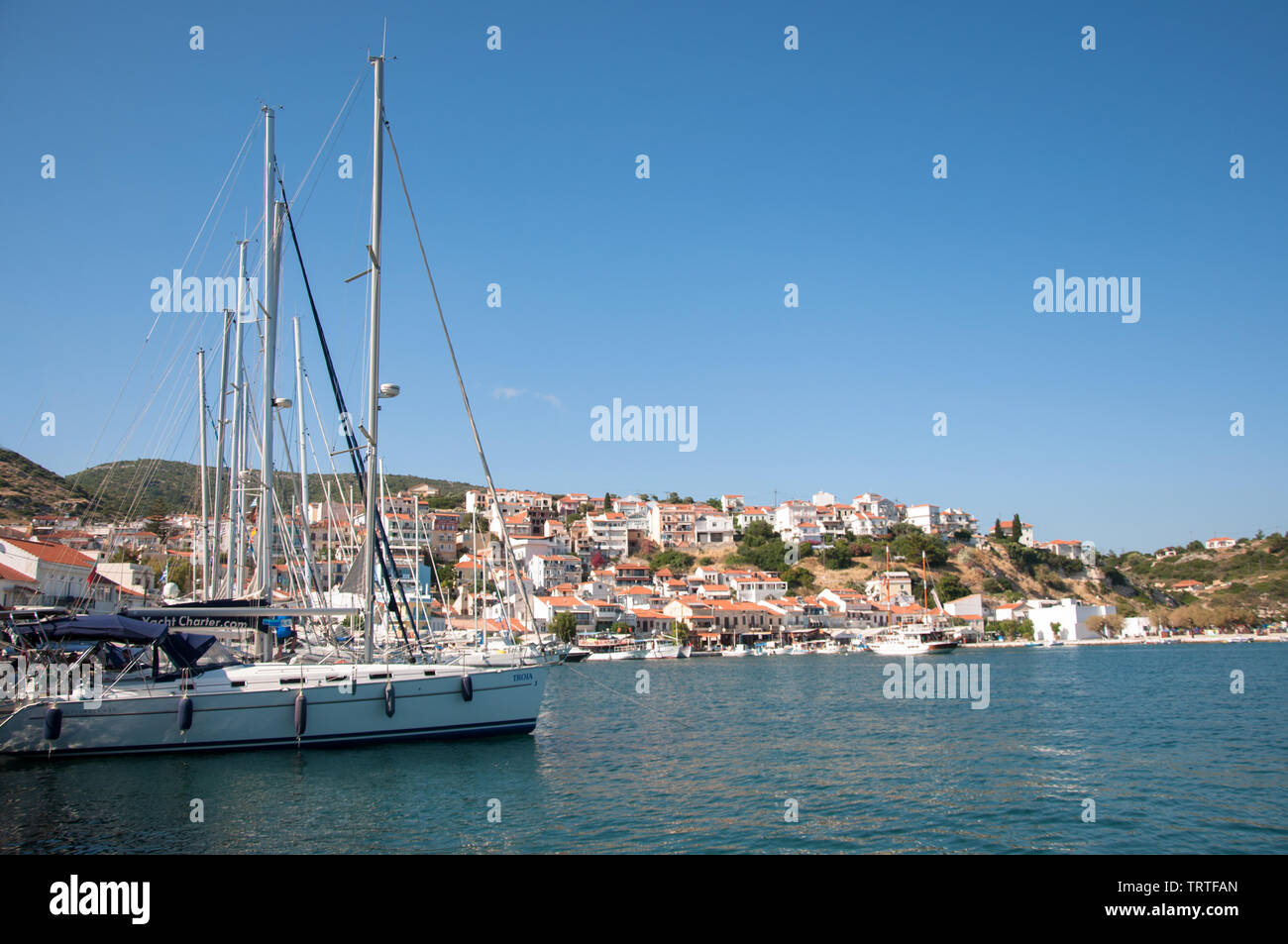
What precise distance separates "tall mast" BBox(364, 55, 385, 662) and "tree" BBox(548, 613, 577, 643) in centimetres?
5839

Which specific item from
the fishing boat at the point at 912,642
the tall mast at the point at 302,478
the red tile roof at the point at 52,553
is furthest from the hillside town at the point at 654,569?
the tall mast at the point at 302,478

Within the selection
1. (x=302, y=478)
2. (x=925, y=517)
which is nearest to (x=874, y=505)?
(x=925, y=517)

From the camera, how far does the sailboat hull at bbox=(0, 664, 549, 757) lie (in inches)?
723

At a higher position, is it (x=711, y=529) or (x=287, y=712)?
(x=711, y=529)

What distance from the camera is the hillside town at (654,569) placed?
6519 centimetres

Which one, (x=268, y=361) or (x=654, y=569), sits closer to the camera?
(x=268, y=361)

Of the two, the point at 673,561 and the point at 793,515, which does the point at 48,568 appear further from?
the point at 793,515

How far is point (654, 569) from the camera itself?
4665 inches

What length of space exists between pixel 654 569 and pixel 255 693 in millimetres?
100239

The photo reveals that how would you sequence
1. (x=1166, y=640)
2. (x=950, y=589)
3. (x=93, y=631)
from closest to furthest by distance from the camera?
(x=93, y=631) → (x=1166, y=640) → (x=950, y=589)

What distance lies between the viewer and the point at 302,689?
19484 millimetres

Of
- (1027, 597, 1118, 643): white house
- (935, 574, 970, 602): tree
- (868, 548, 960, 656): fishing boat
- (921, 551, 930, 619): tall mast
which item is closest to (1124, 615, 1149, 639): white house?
(1027, 597, 1118, 643): white house
